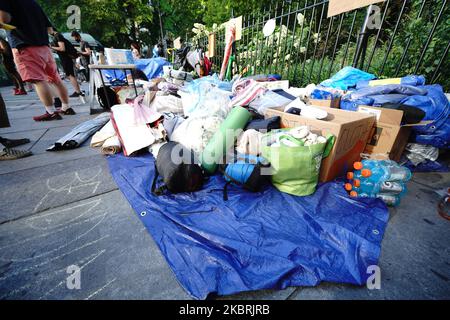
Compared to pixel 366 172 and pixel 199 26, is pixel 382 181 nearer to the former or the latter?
pixel 366 172

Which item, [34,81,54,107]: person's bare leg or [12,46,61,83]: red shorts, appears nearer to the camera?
[12,46,61,83]: red shorts

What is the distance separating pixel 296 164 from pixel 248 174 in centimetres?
36

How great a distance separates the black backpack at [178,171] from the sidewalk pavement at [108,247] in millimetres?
344

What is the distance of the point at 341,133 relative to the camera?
1.49m

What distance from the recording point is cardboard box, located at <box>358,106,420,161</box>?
169cm

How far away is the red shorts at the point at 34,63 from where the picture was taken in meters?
2.92

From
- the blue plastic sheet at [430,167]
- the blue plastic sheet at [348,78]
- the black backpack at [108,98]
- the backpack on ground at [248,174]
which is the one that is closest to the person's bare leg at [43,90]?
the black backpack at [108,98]

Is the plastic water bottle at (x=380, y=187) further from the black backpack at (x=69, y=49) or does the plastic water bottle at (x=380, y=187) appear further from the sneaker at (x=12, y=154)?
the black backpack at (x=69, y=49)

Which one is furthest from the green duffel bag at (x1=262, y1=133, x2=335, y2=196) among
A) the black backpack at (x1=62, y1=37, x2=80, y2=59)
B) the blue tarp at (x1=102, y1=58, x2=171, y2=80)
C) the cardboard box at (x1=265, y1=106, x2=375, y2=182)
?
the blue tarp at (x1=102, y1=58, x2=171, y2=80)

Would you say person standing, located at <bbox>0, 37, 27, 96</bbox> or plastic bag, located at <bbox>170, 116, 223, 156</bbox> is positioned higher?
person standing, located at <bbox>0, 37, 27, 96</bbox>

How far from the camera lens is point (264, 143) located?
1.63 m

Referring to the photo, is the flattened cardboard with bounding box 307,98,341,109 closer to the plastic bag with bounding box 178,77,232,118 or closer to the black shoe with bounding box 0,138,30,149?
the plastic bag with bounding box 178,77,232,118

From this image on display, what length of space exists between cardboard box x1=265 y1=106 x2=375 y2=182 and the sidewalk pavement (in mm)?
499

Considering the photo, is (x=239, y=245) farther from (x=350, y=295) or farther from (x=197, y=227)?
(x=350, y=295)
